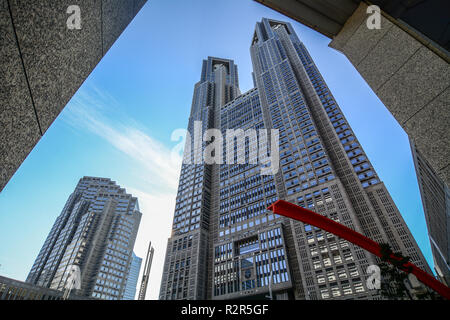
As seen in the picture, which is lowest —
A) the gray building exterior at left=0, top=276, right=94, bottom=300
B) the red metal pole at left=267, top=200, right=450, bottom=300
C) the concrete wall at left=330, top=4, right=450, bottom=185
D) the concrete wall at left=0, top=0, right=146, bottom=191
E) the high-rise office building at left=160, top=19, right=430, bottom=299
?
the concrete wall at left=0, top=0, right=146, bottom=191

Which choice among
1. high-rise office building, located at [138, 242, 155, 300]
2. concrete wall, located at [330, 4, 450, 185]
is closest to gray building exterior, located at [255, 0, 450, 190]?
concrete wall, located at [330, 4, 450, 185]

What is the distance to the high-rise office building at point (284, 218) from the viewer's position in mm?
48938

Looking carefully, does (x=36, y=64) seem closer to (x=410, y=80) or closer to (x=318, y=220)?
(x=410, y=80)

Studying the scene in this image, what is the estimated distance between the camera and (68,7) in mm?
2373

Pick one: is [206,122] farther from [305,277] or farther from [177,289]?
[305,277]

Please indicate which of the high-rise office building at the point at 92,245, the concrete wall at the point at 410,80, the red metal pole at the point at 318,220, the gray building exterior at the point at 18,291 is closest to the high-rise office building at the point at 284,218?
the gray building exterior at the point at 18,291

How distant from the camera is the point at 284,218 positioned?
62.6 m

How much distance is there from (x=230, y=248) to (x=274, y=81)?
66.0m

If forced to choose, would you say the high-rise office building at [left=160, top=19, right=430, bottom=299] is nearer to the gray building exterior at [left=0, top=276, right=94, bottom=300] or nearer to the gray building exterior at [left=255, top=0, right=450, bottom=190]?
the gray building exterior at [left=0, top=276, right=94, bottom=300]

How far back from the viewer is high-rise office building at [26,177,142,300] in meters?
93.6

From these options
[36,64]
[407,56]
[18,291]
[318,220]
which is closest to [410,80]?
[407,56]

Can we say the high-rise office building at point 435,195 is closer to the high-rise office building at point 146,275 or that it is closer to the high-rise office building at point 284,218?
the high-rise office building at point 284,218

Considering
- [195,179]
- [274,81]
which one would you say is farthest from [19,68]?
[274,81]

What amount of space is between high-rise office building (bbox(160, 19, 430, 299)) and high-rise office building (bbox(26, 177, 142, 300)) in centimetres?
4202
